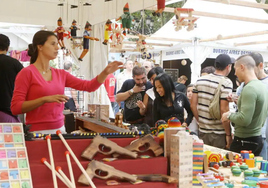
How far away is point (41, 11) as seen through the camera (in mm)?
4758

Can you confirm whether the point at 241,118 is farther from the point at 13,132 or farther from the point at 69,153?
the point at 13,132

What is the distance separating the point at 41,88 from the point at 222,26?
4648 millimetres

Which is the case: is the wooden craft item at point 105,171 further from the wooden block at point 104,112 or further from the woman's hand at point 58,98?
the wooden block at point 104,112

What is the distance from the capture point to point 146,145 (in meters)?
1.68

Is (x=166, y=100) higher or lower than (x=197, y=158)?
higher

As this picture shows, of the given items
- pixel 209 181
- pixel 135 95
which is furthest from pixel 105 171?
pixel 135 95

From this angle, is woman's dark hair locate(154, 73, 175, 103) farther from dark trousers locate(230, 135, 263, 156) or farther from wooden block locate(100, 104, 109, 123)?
dark trousers locate(230, 135, 263, 156)

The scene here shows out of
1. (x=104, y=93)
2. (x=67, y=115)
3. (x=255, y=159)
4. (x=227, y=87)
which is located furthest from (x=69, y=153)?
(x=104, y=93)

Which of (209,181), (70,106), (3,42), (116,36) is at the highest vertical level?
(116,36)

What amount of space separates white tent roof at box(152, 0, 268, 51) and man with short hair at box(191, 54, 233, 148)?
227 cm

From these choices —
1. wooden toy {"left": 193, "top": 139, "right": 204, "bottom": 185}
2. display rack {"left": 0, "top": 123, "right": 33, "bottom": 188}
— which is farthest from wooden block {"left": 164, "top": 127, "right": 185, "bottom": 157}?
display rack {"left": 0, "top": 123, "right": 33, "bottom": 188}

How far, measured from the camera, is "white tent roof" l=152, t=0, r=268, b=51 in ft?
16.9

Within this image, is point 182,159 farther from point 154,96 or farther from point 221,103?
point 154,96

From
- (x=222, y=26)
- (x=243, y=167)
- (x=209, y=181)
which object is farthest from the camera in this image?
(x=222, y=26)
